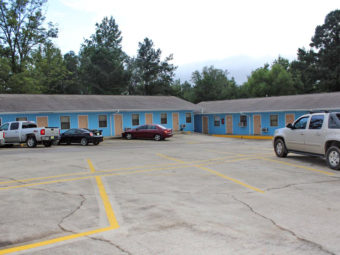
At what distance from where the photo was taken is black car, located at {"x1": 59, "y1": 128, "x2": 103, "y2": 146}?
2309 cm

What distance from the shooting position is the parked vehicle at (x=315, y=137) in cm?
1014

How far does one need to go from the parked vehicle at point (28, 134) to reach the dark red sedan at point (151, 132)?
805 centimetres

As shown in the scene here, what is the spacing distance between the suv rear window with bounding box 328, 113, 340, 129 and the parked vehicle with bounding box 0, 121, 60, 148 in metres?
17.2

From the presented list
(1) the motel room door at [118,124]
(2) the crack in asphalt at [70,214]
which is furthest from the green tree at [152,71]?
(2) the crack in asphalt at [70,214]

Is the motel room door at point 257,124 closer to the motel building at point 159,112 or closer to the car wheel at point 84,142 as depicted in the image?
the motel building at point 159,112

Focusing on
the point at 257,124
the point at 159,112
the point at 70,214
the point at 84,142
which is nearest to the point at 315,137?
the point at 70,214

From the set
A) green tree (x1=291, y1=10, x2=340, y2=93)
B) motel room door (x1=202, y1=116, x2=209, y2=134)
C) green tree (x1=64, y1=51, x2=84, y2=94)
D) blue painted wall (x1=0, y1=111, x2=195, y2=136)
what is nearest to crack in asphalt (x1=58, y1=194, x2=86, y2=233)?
blue painted wall (x1=0, y1=111, x2=195, y2=136)

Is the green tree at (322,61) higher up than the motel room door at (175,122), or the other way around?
the green tree at (322,61)

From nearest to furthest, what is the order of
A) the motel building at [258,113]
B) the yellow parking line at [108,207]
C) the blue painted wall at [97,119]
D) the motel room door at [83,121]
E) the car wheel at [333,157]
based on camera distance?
the yellow parking line at [108,207], the car wheel at [333,157], the blue painted wall at [97,119], the motel building at [258,113], the motel room door at [83,121]

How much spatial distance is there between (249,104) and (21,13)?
3491 centimetres

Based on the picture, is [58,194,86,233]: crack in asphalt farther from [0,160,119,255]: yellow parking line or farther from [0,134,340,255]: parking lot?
[0,160,119,255]: yellow parking line

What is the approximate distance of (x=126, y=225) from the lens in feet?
16.9

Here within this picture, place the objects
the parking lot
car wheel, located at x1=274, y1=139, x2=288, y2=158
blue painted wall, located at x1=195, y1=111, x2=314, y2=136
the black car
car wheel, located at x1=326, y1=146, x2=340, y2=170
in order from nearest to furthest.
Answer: the parking lot < car wheel, located at x1=326, y1=146, x2=340, y2=170 < car wheel, located at x1=274, y1=139, x2=288, y2=158 < the black car < blue painted wall, located at x1=195, y1=111, x2=314, y2=136

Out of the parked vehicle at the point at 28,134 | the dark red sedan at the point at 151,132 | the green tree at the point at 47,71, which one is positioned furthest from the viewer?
the green tree at the point at 47,71
